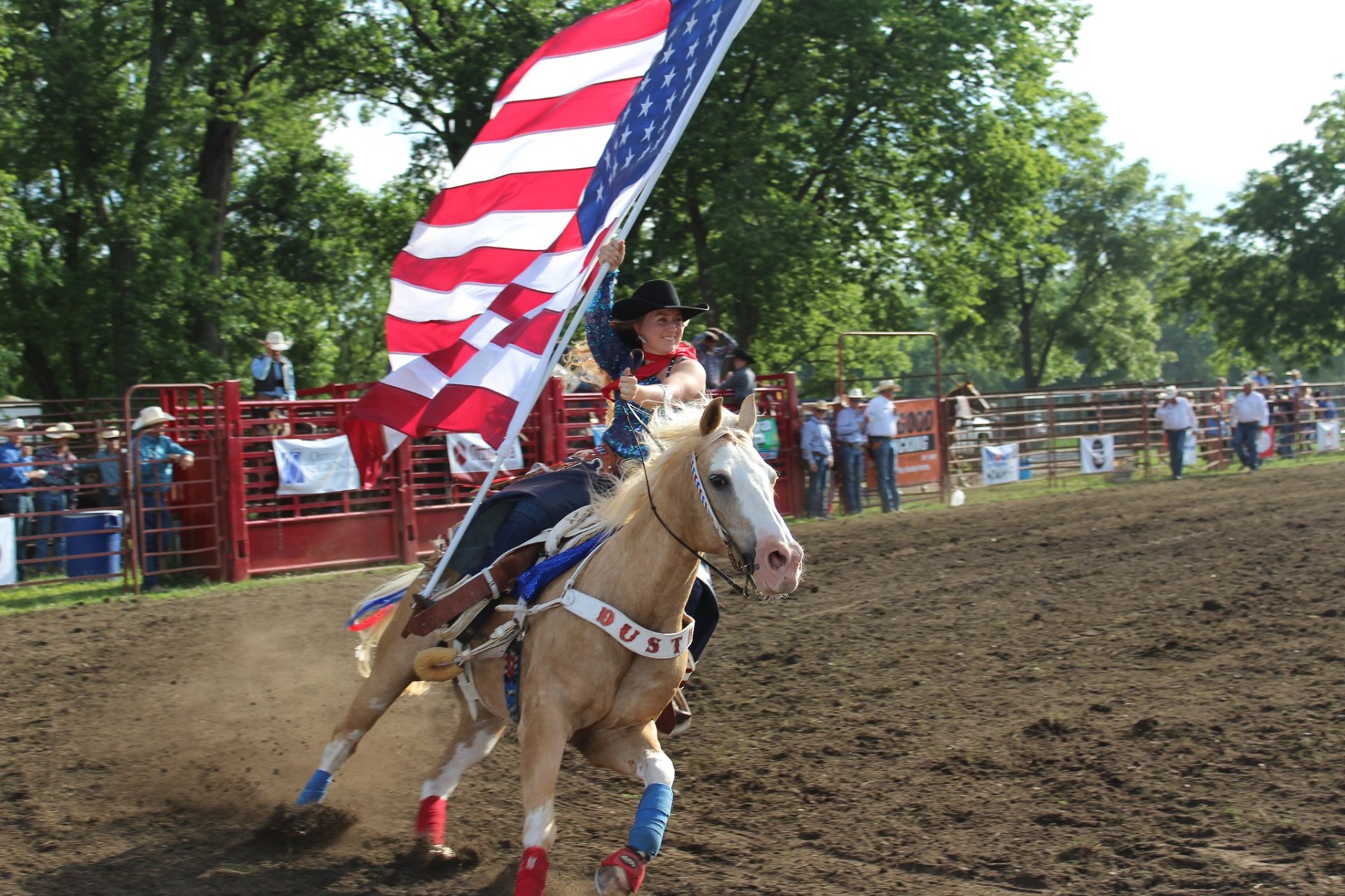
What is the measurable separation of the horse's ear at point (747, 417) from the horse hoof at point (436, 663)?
162cm

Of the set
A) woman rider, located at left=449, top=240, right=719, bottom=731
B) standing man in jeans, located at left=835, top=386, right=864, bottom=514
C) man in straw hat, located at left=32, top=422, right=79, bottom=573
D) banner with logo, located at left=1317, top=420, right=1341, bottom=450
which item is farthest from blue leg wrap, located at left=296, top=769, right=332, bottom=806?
banner with logo, located at left=1317, top=420, right=1341, bottom=450

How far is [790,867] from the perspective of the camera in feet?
15.6

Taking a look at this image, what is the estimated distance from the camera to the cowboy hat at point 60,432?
12.5 metres

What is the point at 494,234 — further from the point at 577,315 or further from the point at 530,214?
the point at 577,315

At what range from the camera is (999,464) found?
73.4 feet

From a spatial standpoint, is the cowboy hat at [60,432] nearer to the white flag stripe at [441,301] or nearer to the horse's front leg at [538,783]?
the white flag stripe at [441,301]

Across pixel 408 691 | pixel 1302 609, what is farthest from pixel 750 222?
pixel 408 691

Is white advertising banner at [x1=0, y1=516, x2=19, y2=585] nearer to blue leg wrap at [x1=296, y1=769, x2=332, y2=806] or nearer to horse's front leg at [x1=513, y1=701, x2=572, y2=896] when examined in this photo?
blue leg wrap at [x1=296, y1=769, x2=332, y2=806]

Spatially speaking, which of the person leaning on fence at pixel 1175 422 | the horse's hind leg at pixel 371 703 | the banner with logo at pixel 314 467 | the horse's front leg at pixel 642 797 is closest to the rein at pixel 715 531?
the horse's front leg at pixel 642 797

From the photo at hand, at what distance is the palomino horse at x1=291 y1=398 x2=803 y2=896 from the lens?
396 centimetres

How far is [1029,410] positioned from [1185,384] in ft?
41.3

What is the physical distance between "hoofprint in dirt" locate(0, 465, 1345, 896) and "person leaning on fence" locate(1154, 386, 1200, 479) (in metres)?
12.4

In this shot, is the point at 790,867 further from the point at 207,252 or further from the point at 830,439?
the point at 207,252

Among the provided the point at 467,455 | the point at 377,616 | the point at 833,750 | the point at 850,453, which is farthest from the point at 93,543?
the point at 850,453
